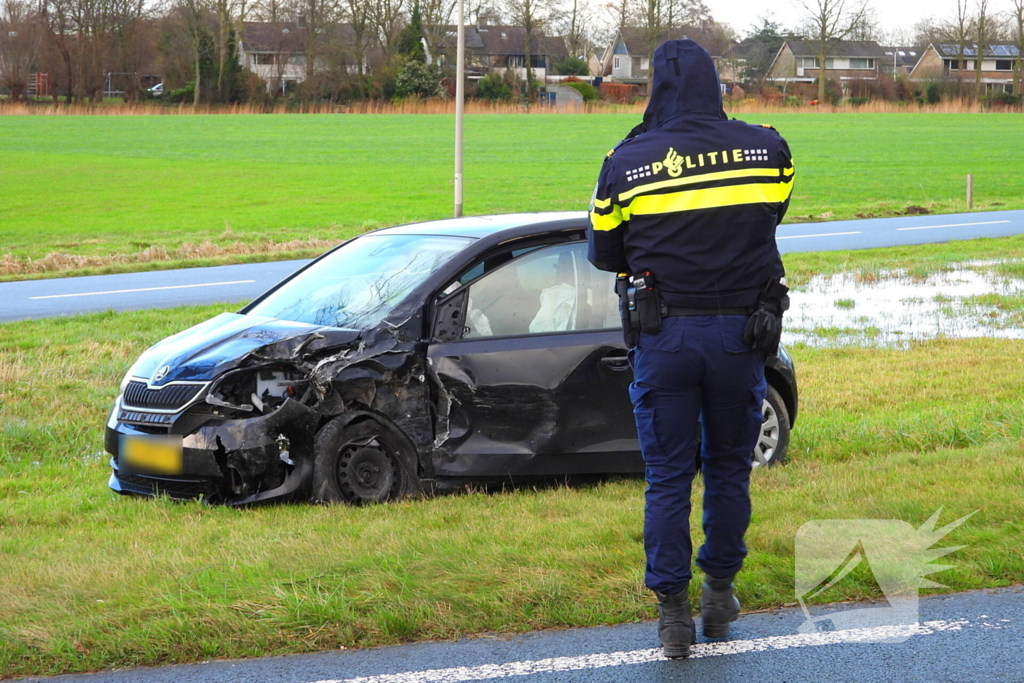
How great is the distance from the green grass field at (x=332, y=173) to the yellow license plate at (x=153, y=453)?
44.1ft

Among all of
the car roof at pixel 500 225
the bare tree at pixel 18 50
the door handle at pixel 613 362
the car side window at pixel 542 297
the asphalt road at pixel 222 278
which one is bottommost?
the asphalt road at pixel 222 278

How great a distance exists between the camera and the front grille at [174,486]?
562cm

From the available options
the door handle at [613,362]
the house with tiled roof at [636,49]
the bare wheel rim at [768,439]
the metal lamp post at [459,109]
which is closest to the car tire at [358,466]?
the door handle at [613,362]

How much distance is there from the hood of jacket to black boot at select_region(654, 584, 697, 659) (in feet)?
5.14

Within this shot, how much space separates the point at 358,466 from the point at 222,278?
1195 centimetres

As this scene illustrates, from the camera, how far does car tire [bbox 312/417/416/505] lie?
560 centimetres

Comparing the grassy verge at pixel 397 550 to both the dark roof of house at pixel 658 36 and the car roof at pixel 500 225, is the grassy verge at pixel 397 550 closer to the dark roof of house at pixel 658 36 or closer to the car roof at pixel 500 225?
the car roof at pixel 500 225

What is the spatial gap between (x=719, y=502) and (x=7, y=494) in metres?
4.31

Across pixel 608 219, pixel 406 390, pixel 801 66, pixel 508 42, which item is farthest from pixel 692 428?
pixel 801 66

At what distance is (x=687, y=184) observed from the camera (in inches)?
146

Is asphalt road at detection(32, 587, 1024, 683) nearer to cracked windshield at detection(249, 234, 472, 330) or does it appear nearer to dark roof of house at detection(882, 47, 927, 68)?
Answer: cracked windshield at detection(249, 234, 472, 330)

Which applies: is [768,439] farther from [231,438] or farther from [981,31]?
[981,31]

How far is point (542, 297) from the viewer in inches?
238

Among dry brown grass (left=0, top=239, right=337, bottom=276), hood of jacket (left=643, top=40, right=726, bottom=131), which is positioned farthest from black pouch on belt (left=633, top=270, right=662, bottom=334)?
dry brown grass (left=0, top=239, right=337, bottom=276)
